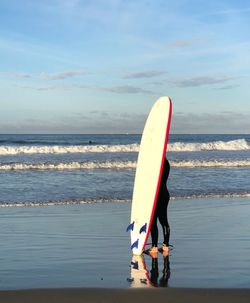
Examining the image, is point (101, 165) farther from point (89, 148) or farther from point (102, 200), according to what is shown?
point (89, 148)

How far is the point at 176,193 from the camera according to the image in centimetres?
1323

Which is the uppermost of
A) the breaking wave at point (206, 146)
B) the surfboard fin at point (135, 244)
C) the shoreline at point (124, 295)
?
the breaking wave at point (206, 146)

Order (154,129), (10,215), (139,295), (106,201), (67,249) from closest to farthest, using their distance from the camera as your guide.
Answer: (139,295)
(67,249)
(154,129)
(10,215)
(106,201)

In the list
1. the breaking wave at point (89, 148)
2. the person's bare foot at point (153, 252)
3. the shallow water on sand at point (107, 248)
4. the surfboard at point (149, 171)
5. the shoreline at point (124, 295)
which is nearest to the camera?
the shoreline at point (124, 295)

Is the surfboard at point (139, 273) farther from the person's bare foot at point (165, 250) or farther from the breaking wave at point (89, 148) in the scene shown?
the breaking wave at point (89, 148)

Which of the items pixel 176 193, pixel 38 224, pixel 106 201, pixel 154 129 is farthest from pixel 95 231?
pixel 176 193

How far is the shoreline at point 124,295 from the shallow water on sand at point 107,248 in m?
0.22

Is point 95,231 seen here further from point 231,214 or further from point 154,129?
point 231,214

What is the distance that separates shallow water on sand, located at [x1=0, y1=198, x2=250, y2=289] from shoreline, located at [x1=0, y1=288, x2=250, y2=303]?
0.73 ft

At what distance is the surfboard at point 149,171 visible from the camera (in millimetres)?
A: 6449

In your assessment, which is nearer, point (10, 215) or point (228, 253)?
point (228, 253)

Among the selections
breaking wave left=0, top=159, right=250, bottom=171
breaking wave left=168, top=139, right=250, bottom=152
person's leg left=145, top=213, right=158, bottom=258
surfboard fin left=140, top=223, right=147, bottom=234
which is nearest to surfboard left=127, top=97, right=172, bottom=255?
surfboard fin left=140, top=223, right=147, bottom=234

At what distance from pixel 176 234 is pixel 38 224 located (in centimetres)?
252

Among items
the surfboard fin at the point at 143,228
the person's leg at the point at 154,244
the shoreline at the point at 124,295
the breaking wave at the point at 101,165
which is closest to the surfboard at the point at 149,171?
the surfboard fin at the point at 143,228
